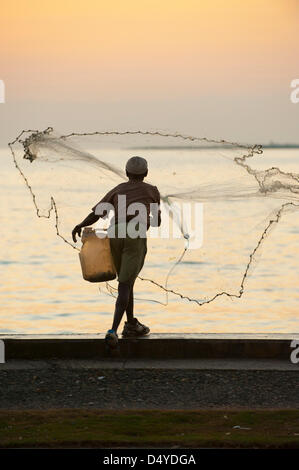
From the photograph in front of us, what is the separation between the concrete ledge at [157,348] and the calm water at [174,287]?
3.20 ft

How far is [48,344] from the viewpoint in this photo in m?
10.2

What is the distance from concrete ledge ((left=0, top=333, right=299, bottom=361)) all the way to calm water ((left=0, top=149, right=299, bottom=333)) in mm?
975

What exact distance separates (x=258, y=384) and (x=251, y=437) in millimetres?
1774

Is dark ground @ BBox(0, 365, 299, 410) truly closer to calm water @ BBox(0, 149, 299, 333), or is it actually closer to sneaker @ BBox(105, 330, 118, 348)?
sneaker @ BBox(105, 330, 118, 348)

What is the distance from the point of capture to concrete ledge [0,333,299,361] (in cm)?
1018

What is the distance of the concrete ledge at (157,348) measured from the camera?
10.2 m

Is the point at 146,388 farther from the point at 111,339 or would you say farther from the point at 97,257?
the point at 97,257

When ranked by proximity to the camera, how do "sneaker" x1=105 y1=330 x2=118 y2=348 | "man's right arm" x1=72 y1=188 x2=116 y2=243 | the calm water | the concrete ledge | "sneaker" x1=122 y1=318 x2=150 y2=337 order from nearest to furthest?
1. "sneaker" x1=105 y1=330 x2=118 y2=348
2. "man's right arm" x1=72 y1=188 x2=116 y2=243
3. the concrete ledge
4. "sneaker" x1=122 y1=318 x2=150 y2=337
5. the calm water

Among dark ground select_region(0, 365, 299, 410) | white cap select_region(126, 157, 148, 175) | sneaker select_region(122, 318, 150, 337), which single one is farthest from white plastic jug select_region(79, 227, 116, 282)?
dark ground select_region(0, 365, 299, 410)

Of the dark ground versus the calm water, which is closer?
the dark ground

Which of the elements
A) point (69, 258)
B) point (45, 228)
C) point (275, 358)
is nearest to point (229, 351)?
point (275, 358)

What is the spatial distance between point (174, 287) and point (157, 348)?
1249 mm

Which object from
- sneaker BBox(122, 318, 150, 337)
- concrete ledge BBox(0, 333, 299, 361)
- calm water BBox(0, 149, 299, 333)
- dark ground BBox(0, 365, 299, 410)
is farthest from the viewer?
calm water BBox(0, 149, 299, 333)

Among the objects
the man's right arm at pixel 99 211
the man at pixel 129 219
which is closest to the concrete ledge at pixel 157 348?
the man at pixel 129 219
